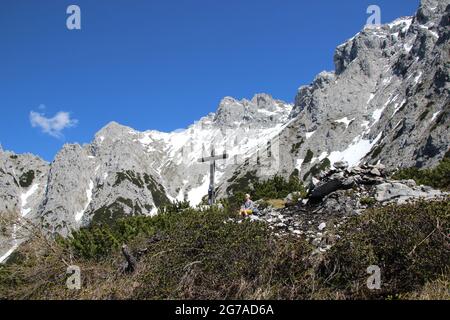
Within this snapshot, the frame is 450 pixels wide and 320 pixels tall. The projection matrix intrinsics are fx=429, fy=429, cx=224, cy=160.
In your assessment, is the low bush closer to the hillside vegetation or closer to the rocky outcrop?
the rocky outcrop

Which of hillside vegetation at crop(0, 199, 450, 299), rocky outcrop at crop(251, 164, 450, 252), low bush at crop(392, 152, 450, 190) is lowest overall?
hillside vegetation at crop(0, 199, 450, 299)

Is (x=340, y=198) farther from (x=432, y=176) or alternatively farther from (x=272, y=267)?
(x=432, y=176)

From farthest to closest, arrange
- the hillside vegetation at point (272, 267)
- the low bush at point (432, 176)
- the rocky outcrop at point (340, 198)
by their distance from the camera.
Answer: the low bush at point (432, 176), the rocky outcrop at point (340, 198), the hillside vegetation at point (272, 267)

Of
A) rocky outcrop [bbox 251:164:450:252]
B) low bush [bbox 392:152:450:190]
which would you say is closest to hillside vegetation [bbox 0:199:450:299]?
rocky outcrop [bbox 251:164:450:252]

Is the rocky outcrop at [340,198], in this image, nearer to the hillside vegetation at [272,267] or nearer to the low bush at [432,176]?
the hillside vegetation at [272,267]

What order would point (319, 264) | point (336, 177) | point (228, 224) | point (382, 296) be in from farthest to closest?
point (336, 177) < point (228, 224) < point (319, 264) < point (382, 296)

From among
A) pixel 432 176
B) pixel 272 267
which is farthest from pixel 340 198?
pixel 432 176

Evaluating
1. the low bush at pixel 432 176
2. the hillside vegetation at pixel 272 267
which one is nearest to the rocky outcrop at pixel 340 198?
the hillside vegetation at pixel 272 267

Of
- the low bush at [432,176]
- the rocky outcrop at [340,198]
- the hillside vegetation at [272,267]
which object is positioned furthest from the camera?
the low bush at [432,176]

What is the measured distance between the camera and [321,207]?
19.6 m

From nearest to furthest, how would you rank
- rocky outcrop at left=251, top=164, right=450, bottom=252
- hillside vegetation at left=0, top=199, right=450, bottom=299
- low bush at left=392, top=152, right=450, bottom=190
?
1. hillside vegetation at left=0, top=199, right=450, bottom=299
2. rocky outcrop at left=251, top=164, right=450, bottom=252
3. low bush at left=392, top=152, right=450, bottom=190
